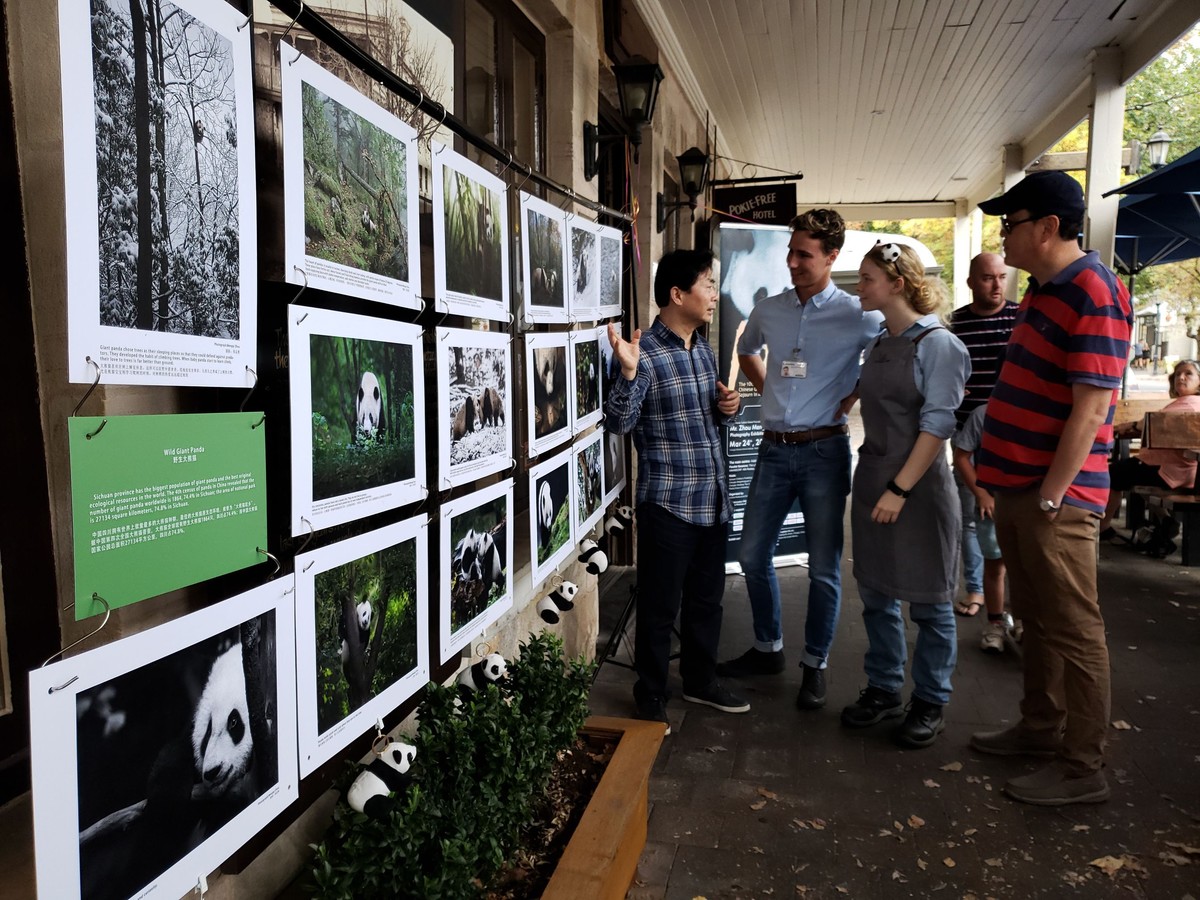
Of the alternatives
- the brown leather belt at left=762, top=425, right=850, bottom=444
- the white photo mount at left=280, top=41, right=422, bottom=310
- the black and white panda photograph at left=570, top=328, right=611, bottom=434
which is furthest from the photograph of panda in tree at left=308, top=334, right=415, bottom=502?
the brown leather belt at left=762, top=425, right=850, bottom=444

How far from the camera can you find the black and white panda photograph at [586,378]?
3.12 meters

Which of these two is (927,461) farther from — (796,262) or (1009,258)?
(796,262)

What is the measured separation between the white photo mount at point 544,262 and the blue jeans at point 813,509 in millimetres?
1456

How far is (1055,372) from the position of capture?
9.65 feet

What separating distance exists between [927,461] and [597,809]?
6.09 ft

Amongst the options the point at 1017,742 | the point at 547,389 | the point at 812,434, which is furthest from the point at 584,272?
the point at 1017,742

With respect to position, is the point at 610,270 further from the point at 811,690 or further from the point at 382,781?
the point at 382,781

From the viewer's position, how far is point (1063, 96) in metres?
8.51

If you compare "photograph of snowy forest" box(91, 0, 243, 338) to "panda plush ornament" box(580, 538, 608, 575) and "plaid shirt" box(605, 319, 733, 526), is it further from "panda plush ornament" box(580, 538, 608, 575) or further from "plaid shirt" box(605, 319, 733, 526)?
"plaid shirt" box(605, 319, 733, 526)

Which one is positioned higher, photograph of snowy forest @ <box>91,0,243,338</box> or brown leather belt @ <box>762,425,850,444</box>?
photograph of snowy forest @ <box>91,0,243,338</box>

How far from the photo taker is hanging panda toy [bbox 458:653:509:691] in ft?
7.53

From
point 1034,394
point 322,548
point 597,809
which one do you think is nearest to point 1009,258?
point 1034,394

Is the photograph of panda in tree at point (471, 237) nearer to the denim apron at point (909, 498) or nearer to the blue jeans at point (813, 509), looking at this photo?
the denim apron at point (909, 498)

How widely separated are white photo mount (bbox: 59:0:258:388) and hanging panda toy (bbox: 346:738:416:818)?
84 centimetres
